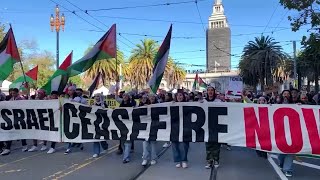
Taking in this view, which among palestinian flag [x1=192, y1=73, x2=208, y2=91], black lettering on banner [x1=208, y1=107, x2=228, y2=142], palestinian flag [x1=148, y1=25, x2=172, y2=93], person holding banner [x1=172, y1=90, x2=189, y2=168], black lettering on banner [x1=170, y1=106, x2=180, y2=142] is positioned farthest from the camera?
palestinian flag [x1=192, y1=73, x2=208, y2=91]

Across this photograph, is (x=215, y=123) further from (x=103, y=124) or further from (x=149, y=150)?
(x=103, y=124)

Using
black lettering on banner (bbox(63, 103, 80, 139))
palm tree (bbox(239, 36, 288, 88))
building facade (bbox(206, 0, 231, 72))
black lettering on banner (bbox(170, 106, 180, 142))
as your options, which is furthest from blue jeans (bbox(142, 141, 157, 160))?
building facade (bbox(206, 0, 231, 72))

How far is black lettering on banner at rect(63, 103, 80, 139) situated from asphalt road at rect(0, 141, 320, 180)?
2.03 feet

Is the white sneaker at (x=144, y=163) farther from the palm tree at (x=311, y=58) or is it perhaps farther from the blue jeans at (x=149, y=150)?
the palm tree at (x=311, y=58)

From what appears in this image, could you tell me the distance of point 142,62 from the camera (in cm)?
5091

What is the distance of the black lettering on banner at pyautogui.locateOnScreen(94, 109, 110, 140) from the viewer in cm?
949

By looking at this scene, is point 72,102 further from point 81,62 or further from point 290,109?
point 290,109

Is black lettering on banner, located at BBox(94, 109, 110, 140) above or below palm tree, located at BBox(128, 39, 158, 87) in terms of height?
below

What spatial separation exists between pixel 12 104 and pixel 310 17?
10.9 m

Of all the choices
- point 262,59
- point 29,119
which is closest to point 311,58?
point 262,59

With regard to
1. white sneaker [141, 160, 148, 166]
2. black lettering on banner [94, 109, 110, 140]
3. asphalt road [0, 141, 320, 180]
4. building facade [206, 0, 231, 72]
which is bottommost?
asphalt road [0, 141, 320, 180]

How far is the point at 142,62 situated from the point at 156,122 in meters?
42.0

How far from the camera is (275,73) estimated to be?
43.3m

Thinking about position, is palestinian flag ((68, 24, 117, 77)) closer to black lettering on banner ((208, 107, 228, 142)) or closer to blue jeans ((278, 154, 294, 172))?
black lettering on banner ((208, 107, 228, 142))
